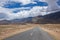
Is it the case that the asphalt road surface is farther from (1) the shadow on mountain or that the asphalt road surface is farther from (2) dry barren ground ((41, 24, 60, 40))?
(1) the shadow on mountain

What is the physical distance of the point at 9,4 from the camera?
8195 mm

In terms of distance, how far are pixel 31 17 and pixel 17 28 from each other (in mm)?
821

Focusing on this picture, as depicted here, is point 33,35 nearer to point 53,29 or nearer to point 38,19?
point 38,19

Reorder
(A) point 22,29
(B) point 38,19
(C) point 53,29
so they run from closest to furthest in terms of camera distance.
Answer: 1. (C) point 53,29
2. (B) point 38,19
3. (A) point 22,29

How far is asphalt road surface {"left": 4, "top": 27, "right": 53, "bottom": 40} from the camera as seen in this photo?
7789mm

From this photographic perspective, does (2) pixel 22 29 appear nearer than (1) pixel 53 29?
No

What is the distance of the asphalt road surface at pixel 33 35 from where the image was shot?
779 cm

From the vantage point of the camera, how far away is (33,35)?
830cm

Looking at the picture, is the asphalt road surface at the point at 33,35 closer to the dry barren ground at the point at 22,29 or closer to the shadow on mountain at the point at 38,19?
the dry barren ground at the point at 22,29

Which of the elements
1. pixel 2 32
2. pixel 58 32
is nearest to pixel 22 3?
pixel 2 32

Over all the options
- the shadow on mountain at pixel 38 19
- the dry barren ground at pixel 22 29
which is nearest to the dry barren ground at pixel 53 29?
the dry barren ground at pixel 22 29

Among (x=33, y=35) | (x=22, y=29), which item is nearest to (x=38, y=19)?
(x=33, y=35)

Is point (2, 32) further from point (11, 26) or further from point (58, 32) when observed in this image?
point (58, 32)

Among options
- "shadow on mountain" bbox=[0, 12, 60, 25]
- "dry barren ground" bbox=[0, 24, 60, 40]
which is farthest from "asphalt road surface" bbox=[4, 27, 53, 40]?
"shadow on mountain" bbox=[0, 12, 60, 25]
